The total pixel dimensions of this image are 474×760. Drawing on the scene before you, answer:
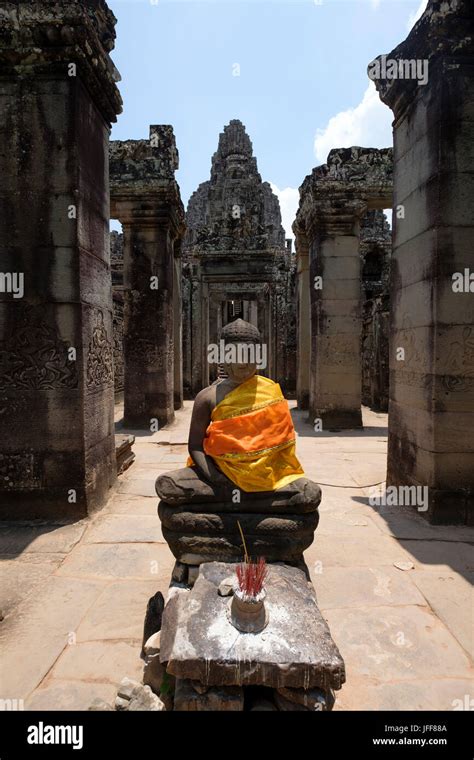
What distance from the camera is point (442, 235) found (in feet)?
13.9

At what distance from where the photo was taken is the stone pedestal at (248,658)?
1.84 meters

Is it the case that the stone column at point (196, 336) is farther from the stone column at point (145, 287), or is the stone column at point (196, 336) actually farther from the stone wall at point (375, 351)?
the stone column at point (145, 287)

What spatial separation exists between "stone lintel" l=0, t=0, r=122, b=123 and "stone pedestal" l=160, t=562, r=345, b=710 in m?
4.88

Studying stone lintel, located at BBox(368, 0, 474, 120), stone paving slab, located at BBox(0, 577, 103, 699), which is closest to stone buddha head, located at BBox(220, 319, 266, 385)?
stone paving slab, located at BBox(0, 577, 103, 699)

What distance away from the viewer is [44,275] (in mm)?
4152

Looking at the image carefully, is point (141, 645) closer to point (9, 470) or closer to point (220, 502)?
point (220, 502)

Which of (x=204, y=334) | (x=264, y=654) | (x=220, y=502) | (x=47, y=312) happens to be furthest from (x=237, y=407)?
(x=204, y=334)

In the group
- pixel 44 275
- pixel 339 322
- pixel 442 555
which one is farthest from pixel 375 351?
pixel 44 275

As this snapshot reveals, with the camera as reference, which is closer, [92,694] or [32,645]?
[92,694]

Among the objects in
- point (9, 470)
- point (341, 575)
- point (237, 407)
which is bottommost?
point (341, 575)

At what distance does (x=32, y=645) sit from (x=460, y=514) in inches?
154

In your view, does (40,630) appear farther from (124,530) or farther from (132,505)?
(132,505)

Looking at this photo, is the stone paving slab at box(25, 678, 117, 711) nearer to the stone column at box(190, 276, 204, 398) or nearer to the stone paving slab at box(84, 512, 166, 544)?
the stone paving slab at box(84, 512, 166, 544)

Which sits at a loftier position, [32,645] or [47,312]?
[47,312]
